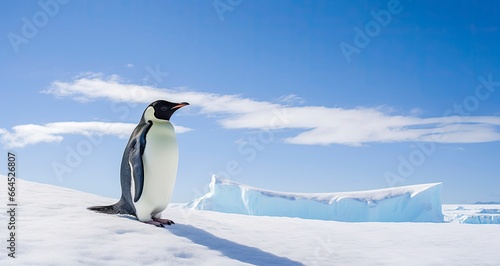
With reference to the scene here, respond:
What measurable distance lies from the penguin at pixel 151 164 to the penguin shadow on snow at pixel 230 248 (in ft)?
0.93

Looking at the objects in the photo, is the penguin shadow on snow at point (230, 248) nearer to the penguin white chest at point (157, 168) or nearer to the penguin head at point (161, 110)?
the penguin white chest at point (157, 168)

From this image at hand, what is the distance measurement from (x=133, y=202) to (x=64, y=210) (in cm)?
86

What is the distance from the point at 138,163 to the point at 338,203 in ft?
84.5

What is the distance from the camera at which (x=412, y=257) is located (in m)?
6.04

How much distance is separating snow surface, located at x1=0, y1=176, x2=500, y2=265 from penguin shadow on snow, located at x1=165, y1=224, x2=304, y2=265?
11 mm

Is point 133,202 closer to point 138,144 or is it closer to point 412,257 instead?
point 138,144

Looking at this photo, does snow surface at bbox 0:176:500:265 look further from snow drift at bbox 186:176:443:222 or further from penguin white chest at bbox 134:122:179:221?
snow drift at bbox 186:176:443:222

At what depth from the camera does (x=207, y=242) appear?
5.06m

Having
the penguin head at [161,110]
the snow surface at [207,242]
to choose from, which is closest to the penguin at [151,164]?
the penguin head at [161,110]

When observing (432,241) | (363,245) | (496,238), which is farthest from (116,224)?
(496,238)

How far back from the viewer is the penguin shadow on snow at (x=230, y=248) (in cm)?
475

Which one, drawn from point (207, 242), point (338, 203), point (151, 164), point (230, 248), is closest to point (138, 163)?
point (151, 164)

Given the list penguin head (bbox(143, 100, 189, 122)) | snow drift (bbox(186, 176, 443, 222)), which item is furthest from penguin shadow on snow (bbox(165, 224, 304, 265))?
snow drift (bbox(186, 176, 443, 222))

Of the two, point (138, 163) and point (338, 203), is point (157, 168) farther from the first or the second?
point (338, 203)
